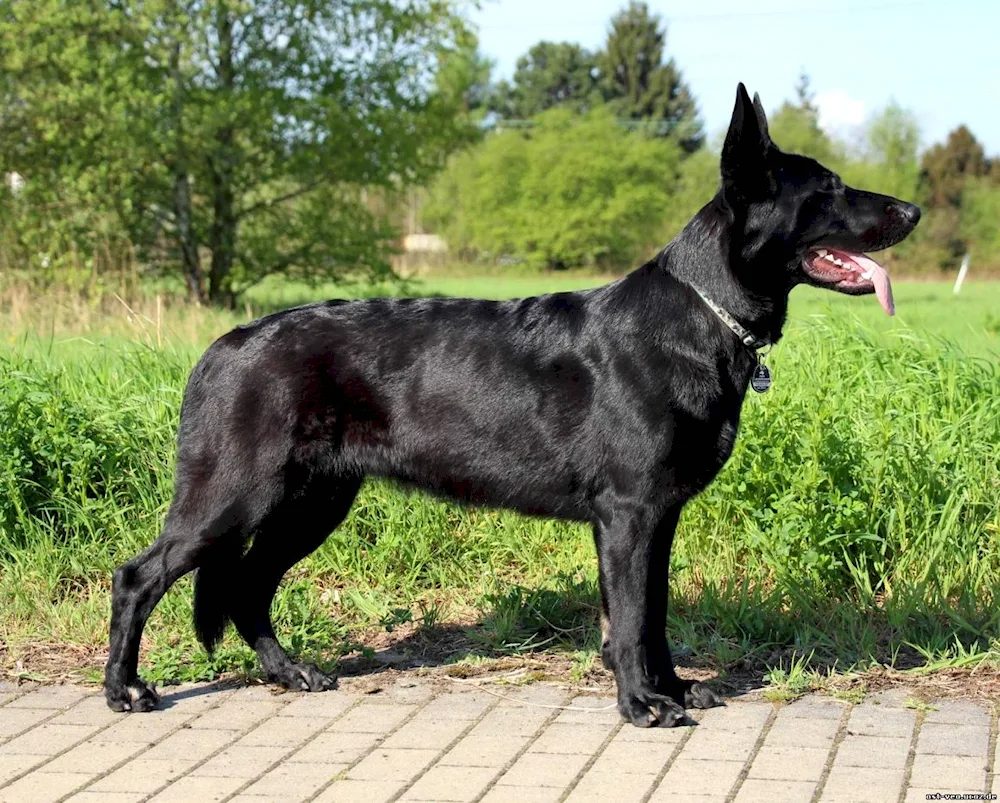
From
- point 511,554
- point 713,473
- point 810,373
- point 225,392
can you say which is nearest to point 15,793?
point 225,392

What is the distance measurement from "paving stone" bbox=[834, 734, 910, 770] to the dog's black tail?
209 cm

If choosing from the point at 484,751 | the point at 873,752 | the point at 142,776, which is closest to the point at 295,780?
the point at 142,776

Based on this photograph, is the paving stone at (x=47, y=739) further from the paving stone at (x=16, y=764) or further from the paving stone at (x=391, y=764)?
the paving stone at (x=391, y=764)

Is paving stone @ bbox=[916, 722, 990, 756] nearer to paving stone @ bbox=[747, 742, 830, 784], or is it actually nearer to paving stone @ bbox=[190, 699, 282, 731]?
paving stone @ bbox=[747, 742, 830, 784]

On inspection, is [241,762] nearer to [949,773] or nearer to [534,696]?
[534,696]

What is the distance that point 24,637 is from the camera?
15.1 feet

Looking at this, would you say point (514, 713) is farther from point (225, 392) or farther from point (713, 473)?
point (225, 392)

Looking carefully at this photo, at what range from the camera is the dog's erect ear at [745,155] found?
3.69m

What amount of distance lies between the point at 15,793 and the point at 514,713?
1492 mm

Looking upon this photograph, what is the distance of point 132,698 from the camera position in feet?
12.7

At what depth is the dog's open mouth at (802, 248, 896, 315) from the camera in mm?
3799

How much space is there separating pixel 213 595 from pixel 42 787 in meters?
1.12

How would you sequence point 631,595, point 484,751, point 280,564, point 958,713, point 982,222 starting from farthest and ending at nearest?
point 982,222 → point 280,564 → point 631,595 → point 958,713 → point 484,751

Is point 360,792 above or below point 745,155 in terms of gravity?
below
